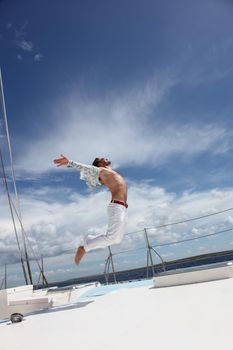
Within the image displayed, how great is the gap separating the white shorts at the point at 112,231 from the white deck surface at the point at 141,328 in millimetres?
764

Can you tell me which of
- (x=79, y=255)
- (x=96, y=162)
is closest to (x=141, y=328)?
(x=79, y=255)

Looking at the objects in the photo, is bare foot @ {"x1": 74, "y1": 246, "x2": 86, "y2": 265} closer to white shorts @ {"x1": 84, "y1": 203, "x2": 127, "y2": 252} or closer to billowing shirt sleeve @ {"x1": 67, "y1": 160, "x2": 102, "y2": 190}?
white shorts @ {"x1": 84, "y1": 203, "x2": 127, "y2": 252}

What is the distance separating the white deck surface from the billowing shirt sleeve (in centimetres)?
131

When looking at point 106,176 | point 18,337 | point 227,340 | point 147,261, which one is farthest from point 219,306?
point 147,261

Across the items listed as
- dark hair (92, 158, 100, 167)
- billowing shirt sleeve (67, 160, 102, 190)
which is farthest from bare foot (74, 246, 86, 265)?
dark hair (92, 158, 100, 167)

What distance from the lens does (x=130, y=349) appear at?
1.29 metres

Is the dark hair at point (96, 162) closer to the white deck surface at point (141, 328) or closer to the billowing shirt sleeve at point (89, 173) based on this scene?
the billowing shirt sleeve at point (89, 173)

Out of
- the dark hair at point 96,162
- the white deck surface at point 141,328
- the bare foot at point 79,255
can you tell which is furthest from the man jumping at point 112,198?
the white deck surface at point 141,328

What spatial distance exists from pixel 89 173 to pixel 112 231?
0.64 meters

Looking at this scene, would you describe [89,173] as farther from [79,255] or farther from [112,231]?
[79,255]

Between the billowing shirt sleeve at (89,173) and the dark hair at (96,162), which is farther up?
the dark hair at (96,162)

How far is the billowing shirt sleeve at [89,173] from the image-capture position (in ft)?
10.8

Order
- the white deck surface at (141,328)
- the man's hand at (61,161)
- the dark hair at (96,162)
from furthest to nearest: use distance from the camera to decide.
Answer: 1. the dark hair at (96,162)
2. the man's hand at (61,161)
3. the white deck surface at (141,328)

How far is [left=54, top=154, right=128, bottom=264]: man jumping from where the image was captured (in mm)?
3133
